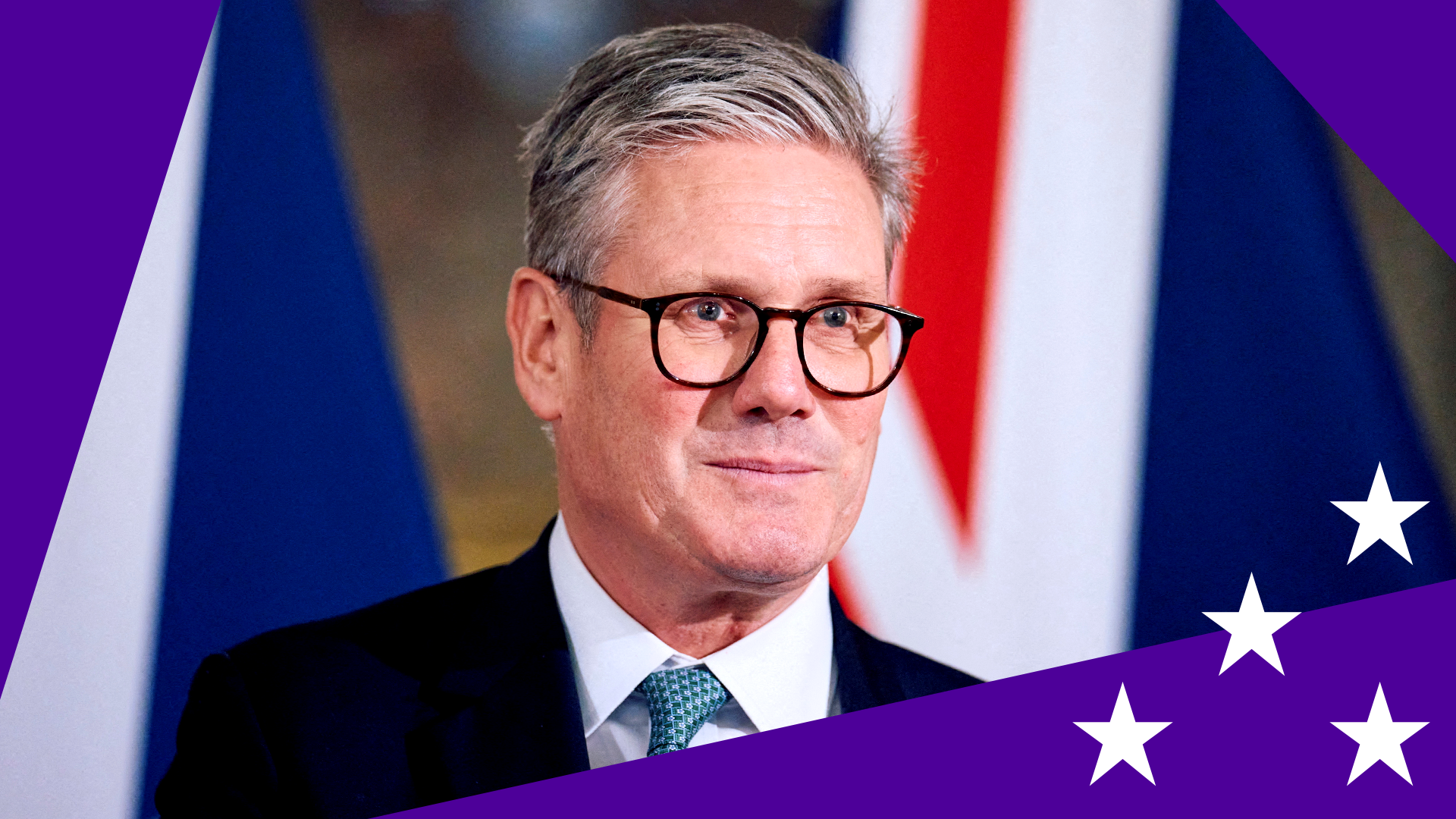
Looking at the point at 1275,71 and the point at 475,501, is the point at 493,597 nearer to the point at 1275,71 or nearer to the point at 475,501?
the point at 475,501

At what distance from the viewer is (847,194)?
1.59m

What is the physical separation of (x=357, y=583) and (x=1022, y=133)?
1.31 m

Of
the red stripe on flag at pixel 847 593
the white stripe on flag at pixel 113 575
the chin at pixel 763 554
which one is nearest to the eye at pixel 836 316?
the chin at pixel 763 554

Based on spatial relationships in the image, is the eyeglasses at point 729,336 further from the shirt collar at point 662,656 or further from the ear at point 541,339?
the shirt collar at point 662,656

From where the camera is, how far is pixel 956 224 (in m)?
1.95

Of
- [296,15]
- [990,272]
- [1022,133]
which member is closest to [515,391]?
[296,15]

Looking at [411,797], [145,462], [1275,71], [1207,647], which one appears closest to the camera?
[411,797]

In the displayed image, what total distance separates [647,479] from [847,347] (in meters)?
0.32

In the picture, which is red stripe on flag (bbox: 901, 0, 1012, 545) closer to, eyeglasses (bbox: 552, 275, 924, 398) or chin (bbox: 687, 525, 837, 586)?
eyeglasses (bbox: 552, 275, 924, 398)

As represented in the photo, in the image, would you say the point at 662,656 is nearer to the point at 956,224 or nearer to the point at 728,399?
the point at 728,399

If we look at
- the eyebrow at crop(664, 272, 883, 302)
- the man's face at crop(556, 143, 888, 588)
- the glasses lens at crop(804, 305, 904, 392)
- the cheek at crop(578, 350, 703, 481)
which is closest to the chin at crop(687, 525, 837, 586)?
the man's face at crop(556, 143, 888, 588)

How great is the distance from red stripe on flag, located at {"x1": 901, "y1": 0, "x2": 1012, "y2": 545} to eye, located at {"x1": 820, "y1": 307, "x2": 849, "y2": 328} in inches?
15.2

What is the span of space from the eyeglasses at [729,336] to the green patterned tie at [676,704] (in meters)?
0.41

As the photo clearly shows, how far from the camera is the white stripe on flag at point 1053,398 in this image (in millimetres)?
1933
